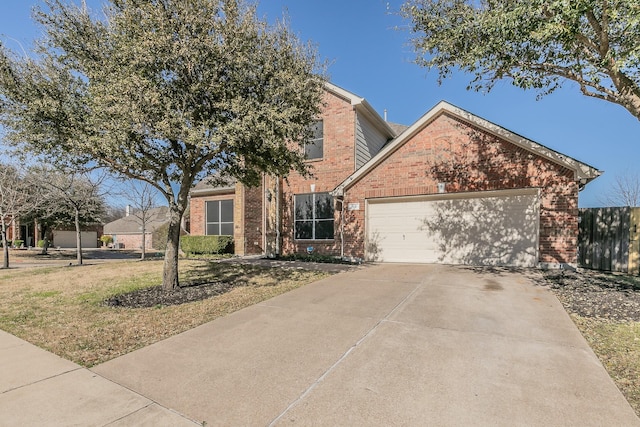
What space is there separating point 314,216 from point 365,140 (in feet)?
14.0

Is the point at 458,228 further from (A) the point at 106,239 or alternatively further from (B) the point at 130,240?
(A) the point at 106,239

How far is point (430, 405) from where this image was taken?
2.77 meters

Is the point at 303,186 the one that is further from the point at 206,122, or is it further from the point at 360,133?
the point at 206,122

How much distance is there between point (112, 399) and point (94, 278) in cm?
852

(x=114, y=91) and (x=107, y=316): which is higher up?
(x=114, y=91)

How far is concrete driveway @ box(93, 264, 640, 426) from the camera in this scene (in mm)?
2682

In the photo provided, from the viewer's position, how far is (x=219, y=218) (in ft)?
56.7

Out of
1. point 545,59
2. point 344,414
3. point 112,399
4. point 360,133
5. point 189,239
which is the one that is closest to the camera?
point 344,414

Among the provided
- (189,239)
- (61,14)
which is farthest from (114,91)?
(189,239)

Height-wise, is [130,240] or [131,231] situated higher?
[131,231]

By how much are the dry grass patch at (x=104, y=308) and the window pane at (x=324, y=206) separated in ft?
13.4

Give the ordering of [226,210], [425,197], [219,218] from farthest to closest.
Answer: [219,218] < [226,210] < [425,197]

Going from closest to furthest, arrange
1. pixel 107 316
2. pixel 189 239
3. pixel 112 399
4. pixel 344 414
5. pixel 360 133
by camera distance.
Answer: pixel 344 414 → pixel 112 399 → pixel 107 316 → pixel 360 133 → pixel 189 239

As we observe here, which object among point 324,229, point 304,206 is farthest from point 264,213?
point 324,229
